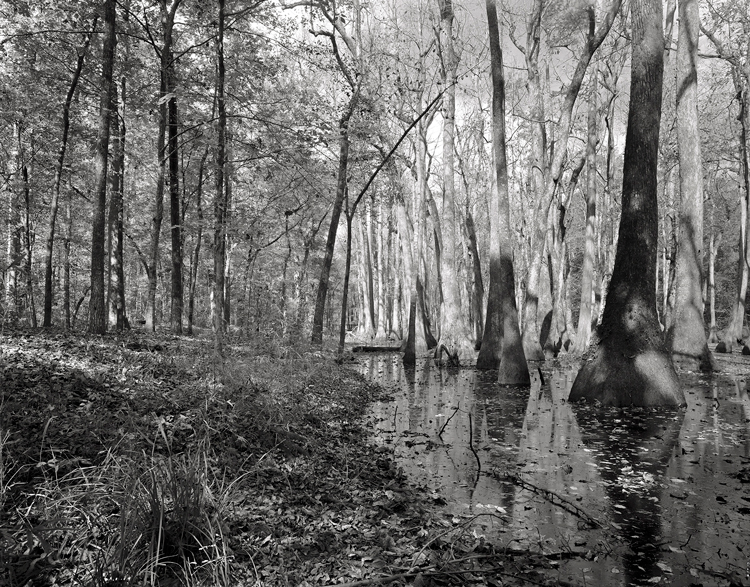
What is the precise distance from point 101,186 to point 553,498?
11.0 metres

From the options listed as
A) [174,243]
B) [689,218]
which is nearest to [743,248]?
[689,218]

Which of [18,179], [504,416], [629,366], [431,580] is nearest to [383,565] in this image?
[431,580]

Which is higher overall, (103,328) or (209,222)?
(209,222)

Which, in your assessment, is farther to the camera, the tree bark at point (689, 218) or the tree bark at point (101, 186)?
the tree bark at point (689, 218)

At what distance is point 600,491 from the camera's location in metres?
4.37

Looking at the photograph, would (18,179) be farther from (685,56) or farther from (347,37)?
(685,56)

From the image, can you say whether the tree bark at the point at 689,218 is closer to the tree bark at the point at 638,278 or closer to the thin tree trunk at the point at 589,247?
the thin tree trunk at the point at 589,247

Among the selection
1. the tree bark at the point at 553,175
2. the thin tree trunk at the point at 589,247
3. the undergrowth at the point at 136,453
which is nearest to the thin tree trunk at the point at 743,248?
the thin tree trunk at the point at 589,247

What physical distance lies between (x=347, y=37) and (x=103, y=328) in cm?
1262

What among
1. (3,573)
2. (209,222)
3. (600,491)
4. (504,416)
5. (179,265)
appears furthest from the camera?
(209,222)

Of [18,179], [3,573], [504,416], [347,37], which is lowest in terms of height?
[504,416]

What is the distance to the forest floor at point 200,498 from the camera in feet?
8.43

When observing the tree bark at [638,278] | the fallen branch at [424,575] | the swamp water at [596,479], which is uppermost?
the tree bark at [638,278]

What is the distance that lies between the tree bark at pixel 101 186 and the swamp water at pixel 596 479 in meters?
6.83
